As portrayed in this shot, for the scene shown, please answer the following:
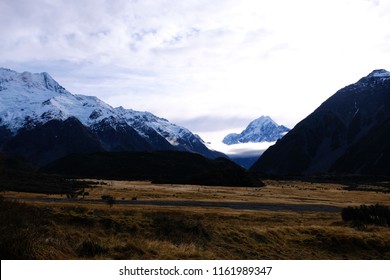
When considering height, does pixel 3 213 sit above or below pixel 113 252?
above

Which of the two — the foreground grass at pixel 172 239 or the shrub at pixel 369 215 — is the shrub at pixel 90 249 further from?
the shrub at pixel 369 215

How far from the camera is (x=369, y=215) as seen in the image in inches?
1750

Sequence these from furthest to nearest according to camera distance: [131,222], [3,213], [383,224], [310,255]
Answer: [383,224], [131,222], [310,255], [3,213]

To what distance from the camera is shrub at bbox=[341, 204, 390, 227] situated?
4138cm

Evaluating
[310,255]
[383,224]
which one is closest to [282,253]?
[310,255]

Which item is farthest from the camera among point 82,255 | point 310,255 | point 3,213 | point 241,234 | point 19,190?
point 19,190

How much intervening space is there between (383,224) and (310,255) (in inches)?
764

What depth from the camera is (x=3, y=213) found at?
22.9m

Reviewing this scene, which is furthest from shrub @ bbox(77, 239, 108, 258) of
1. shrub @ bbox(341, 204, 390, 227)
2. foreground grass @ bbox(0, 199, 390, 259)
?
shrub @ bbox(341, 204, 390, 227)

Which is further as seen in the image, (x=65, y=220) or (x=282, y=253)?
(x=65, y=220)

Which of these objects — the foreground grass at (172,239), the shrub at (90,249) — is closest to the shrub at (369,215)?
the foreground grass at (172,239)

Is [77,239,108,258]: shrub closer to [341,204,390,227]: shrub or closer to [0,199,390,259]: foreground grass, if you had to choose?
[0,199,390,259]: foreground grass

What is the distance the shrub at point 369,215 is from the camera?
4138cm

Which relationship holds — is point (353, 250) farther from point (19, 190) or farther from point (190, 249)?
point (19, 190)
